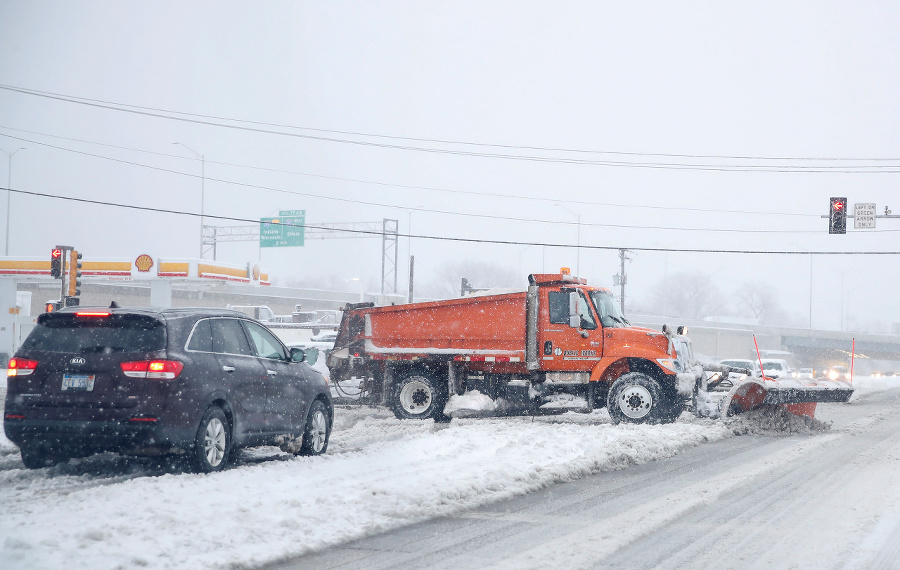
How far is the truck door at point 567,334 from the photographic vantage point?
16.5 metres

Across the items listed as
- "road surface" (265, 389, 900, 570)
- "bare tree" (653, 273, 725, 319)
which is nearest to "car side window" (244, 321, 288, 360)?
"road surface" (265, 389, 900, 570)

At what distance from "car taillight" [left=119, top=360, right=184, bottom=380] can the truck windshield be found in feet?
32.4

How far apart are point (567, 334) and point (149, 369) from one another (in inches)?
380

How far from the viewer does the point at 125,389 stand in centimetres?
830

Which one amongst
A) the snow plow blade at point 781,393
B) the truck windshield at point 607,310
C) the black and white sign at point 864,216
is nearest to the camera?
the snow plow blade at point 781,393

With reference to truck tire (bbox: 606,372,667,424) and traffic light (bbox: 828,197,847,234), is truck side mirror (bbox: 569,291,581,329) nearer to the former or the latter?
truck tire (bbox: 606,372,667,424)

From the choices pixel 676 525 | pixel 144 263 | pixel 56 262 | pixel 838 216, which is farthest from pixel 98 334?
pixel 144 263

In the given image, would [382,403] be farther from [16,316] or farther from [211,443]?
[16,316]

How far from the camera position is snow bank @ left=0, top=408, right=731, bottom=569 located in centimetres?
568

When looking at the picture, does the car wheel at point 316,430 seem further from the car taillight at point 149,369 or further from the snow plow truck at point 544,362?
the snow plow truck at point 544,362

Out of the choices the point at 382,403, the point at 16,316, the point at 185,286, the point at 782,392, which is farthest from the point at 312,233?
the point at 782,392

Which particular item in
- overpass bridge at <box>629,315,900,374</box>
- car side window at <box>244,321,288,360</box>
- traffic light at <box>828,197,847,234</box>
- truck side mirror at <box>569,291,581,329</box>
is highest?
traffic light at <box>828,197,847,234</box>

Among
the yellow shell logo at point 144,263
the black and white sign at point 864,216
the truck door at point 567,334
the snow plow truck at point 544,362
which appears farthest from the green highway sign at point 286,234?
the truck door at point 567,334

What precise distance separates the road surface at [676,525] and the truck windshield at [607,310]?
227 inches
